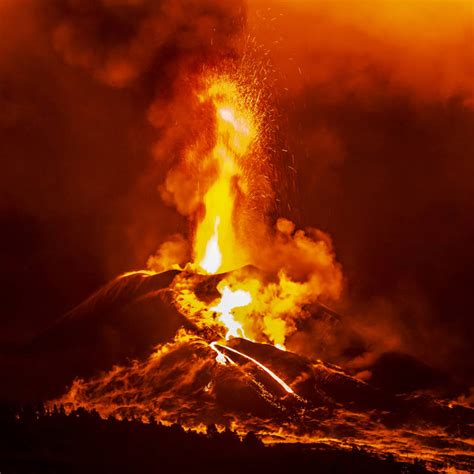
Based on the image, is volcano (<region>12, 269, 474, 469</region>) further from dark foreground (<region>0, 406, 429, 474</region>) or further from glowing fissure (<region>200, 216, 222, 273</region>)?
glowing fissure (<region>200, 216, 222, 273</region>)

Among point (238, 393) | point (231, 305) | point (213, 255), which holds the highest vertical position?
point (213, 255)

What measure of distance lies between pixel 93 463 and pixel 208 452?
2401mm

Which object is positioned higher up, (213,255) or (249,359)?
(213,255)

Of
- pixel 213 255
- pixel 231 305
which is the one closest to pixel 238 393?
pixel 231 305

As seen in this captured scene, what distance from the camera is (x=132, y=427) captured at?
72.1 ft

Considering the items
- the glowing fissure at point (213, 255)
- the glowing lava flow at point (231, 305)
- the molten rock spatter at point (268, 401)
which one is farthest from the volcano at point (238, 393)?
the glowing fissure at point (213, 255)

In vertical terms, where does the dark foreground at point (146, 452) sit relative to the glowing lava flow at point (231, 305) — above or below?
below

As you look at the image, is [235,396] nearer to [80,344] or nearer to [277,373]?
[277,373]

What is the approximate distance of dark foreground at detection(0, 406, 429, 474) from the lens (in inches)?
808

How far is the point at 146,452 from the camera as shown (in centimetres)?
2105

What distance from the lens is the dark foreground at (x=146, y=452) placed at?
2052 cm

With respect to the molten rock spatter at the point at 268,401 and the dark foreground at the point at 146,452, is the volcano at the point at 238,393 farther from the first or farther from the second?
the dark foreground at the point at 146,452

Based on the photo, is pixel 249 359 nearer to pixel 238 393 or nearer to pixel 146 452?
pixel 238 393

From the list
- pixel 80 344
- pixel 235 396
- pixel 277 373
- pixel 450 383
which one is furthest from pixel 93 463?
pixel 450 383
